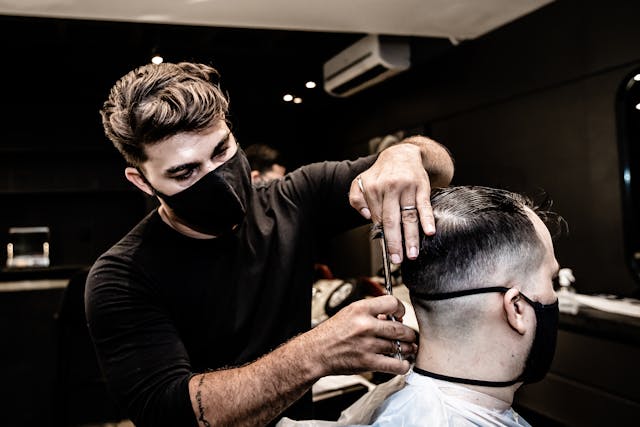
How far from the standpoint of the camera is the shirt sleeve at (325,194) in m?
1.68

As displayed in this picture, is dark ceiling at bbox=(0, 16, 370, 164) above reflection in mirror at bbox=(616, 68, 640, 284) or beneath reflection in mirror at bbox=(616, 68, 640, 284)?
above

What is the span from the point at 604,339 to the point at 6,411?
4143 millimetres

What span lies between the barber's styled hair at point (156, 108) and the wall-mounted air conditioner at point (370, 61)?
298 cm

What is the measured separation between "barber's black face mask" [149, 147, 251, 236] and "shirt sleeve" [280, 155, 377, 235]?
0.23 meters

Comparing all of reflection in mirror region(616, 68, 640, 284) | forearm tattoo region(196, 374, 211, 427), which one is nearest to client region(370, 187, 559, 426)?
forearm tattoo region(196, 374, 211, 427)

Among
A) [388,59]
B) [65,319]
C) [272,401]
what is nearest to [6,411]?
[65,319]

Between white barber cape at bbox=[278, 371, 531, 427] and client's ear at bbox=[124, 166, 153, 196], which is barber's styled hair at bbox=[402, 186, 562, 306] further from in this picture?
client's ear at bbox=[124, 166, 153, 196]

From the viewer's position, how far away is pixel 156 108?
1.39 meters

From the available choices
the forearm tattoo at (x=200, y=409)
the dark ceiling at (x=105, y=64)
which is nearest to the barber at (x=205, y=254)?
the forearm tattoo at (x=200, y=409)

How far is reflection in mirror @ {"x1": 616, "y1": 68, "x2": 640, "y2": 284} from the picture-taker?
2900 millimetres

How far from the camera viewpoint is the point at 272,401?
43.2 inches

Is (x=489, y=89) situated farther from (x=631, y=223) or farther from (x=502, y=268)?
(x=502, y=268)

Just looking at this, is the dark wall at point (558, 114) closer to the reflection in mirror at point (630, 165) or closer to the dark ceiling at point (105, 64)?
the reflection in mirror at point (630, 165)

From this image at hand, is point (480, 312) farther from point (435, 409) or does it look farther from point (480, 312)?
point (435, 409)
